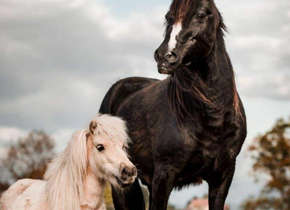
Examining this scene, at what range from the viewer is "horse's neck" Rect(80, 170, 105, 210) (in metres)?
4.90

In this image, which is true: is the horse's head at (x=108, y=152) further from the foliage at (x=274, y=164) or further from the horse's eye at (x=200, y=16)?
the foliage at (x=274, y=164)

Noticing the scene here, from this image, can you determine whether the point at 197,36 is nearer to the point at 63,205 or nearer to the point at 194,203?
the point at 63,205

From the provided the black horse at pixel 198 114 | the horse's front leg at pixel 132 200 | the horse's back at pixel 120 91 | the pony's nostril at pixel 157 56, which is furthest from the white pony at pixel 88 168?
the horse's back at pixel 120 91

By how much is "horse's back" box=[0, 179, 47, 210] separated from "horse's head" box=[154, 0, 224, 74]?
1765 mm

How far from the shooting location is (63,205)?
192 inches

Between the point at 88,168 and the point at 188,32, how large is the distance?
5.62ft

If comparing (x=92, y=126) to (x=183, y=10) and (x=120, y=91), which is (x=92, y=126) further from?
(x=120, y=91)

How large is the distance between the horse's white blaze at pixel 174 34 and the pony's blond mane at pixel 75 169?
3.08 ft

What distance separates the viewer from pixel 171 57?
506 centimetres

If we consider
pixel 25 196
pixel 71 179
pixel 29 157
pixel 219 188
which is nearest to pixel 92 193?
pixel 71 179

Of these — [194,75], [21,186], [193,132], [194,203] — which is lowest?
[21,186]

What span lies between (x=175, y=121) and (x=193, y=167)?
0.55 metres

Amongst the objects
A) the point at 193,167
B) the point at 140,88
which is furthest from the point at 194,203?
the point at 193,167

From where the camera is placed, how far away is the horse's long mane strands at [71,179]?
16.0 feet
